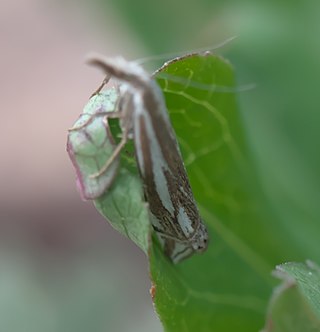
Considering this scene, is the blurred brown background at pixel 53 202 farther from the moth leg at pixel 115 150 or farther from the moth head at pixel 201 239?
the moth leg at pixel 115 150

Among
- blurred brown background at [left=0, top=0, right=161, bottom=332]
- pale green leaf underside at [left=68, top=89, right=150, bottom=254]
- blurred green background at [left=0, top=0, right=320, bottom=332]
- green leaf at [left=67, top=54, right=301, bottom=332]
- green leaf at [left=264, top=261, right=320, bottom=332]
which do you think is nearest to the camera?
green leaf at [left=264, top=261, right=320, bottom=332]

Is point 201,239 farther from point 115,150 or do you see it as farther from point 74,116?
point 74,116

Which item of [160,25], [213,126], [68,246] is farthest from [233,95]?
[68,246]

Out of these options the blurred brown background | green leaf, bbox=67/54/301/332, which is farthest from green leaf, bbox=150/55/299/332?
the blurred brown background

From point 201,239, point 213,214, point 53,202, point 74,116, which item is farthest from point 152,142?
point 74,116

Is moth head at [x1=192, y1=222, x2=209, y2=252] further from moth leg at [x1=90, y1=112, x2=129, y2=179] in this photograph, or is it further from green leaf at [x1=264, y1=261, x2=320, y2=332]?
green leaf at [x1=264, y1=261, x2=320, y2=332]

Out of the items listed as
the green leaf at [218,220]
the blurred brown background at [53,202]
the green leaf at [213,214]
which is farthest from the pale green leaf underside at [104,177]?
the blurred brown background at [53,202]
